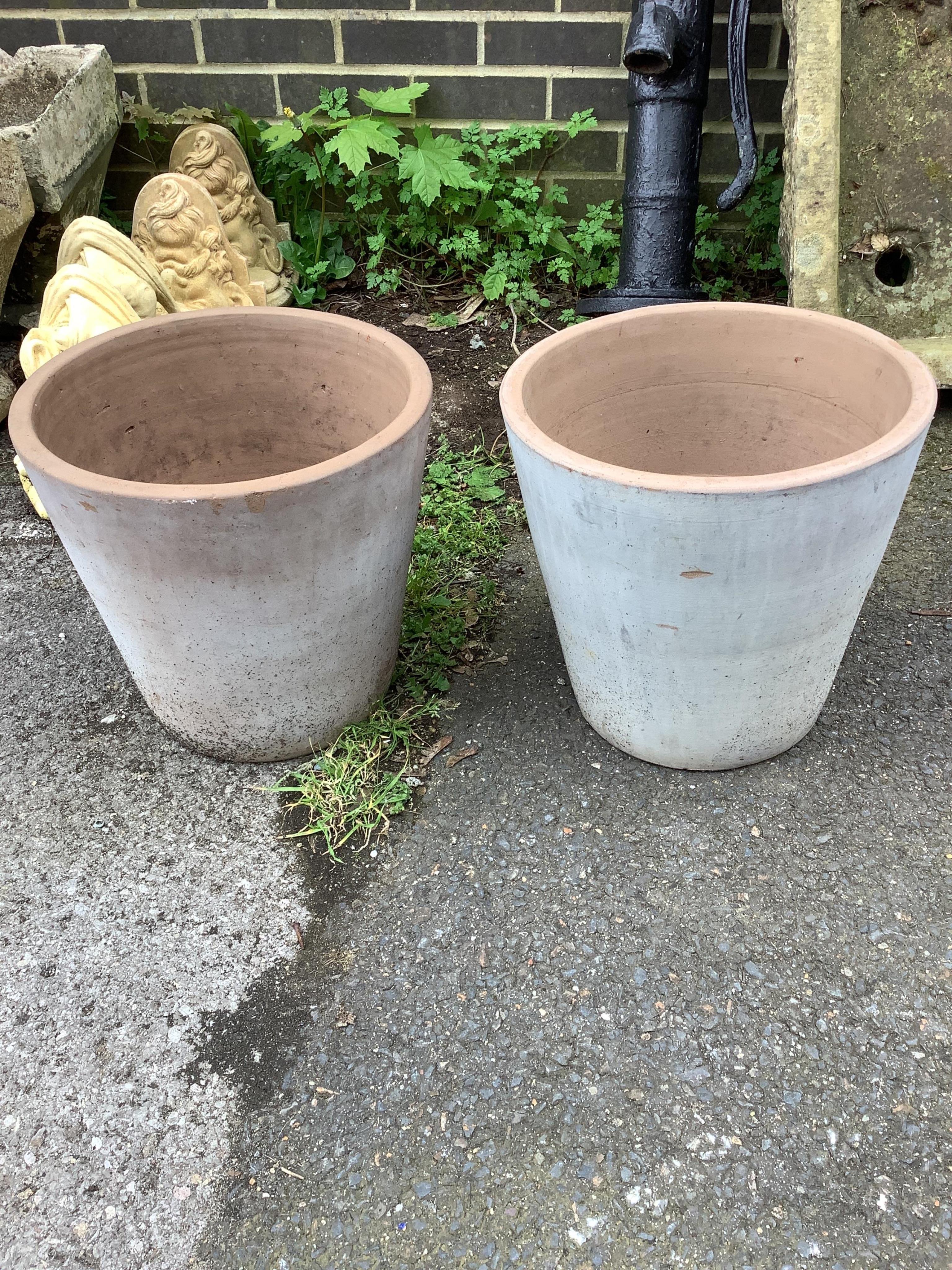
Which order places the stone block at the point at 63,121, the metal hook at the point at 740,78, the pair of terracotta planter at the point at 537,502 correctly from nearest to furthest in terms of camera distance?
the pair of terracotta planter at the point at 537,502, the metal hook at the point at 740,78, the stone block at the point at 63,121

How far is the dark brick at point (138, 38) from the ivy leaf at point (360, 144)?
0.84 meters

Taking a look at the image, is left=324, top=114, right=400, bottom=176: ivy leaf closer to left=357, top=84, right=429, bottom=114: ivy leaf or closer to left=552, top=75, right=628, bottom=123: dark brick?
left=357, top=84, right=429, bottom=114: ivy leaf

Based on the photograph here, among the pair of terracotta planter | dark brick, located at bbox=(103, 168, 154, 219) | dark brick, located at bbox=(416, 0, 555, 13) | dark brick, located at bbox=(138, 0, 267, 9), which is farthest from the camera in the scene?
dark brick, located at bbox=(103, 168, 154, 219)

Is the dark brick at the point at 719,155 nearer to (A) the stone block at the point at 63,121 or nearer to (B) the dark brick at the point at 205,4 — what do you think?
(B) the dark brick at the point at 205,4

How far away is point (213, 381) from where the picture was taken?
233 centimetres

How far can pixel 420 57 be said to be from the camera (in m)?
3.61

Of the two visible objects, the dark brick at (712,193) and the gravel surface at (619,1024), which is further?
the dark brick at (712,193)

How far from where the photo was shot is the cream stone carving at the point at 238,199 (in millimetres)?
3529

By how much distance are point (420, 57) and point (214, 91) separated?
0.84 m

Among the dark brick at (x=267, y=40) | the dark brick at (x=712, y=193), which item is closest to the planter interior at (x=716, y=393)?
the dark brick at (x=712, y=193)

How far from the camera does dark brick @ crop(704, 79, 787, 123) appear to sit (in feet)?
11.5

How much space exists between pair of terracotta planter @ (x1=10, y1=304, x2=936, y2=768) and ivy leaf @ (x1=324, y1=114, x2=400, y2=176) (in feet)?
4.55

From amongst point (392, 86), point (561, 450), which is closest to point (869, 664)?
point (561, 450)

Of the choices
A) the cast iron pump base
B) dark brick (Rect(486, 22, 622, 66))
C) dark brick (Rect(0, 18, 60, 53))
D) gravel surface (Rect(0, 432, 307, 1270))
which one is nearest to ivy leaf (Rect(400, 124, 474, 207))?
dark brick (Rect(486, 22, 622, 66))
